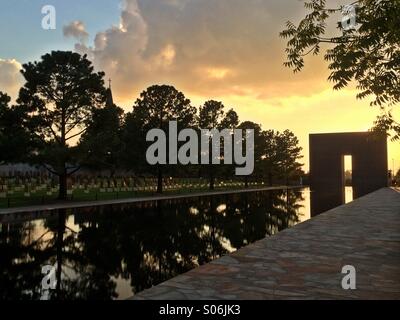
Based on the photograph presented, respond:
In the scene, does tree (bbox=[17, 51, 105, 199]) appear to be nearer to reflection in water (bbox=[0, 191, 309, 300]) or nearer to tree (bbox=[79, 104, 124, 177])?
tree (bbox=[79, 104, 124, 177])

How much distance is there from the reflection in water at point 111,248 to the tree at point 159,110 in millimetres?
22852

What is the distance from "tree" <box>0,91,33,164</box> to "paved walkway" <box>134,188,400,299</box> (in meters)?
21.6

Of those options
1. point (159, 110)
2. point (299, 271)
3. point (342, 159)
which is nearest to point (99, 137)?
point (159, 110)

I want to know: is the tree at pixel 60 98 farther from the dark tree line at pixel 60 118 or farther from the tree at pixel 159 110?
the tree at pixel 159 110

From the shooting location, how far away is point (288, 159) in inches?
3201

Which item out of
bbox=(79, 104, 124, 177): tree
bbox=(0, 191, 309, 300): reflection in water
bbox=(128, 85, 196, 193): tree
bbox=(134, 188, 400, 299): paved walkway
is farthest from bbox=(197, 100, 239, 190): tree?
bbox=(134, 188, 400, 299): paved walkway

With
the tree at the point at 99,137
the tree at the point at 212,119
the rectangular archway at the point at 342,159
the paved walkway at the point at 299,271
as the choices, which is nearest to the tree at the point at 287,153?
the rectangular archway at the point at 342,159

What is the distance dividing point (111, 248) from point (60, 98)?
21.9 metres

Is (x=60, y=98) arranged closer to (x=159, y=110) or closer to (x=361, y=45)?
(x=159, y=110)

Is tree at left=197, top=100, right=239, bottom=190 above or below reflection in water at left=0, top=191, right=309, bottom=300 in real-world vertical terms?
above

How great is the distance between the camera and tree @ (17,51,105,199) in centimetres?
2911

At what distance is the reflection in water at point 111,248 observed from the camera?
25.3 feet
